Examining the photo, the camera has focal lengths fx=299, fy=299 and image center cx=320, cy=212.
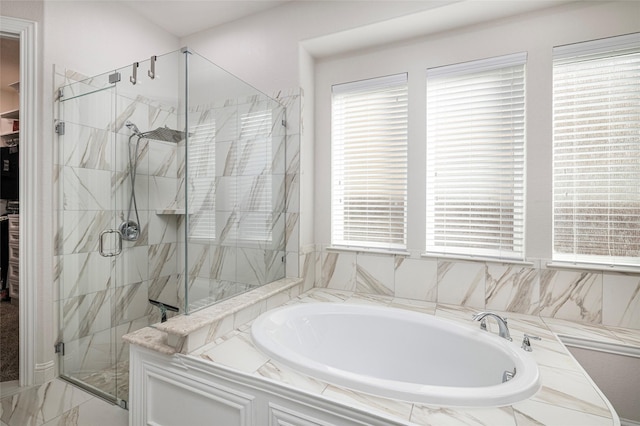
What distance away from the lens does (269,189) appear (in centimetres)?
218

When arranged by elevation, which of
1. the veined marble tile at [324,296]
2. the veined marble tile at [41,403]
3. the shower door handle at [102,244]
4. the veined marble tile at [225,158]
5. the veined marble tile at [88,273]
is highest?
the veined marble tile at [225,158]

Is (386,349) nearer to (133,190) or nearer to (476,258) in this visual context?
(476,258)

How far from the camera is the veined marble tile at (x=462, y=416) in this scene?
0.94m

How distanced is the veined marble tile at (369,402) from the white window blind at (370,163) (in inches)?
51.7

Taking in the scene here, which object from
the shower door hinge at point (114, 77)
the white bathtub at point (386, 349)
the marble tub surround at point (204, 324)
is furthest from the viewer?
the shower door hinge at point (114, 77)

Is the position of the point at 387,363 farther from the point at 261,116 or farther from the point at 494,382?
the point at 261,116

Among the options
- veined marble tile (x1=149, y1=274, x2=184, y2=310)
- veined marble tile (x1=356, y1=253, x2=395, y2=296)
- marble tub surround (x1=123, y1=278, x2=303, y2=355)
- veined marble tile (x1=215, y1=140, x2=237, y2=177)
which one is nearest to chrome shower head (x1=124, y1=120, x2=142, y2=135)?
veined marble tile (x1=215, y1=140, x2=237, y2=177)

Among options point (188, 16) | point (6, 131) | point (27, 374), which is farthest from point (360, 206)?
point (6, 131)

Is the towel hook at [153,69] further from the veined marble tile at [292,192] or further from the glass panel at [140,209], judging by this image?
the veined marble tile at [292,192]

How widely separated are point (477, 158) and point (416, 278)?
0.92 m

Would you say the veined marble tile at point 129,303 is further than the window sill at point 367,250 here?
No

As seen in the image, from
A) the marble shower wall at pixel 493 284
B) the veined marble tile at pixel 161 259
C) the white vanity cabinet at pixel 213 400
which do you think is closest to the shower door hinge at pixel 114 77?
the veined marble tile at pixel 161 259

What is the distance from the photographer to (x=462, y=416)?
3.19ft

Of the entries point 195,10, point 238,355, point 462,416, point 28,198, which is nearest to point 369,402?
point 462,416
